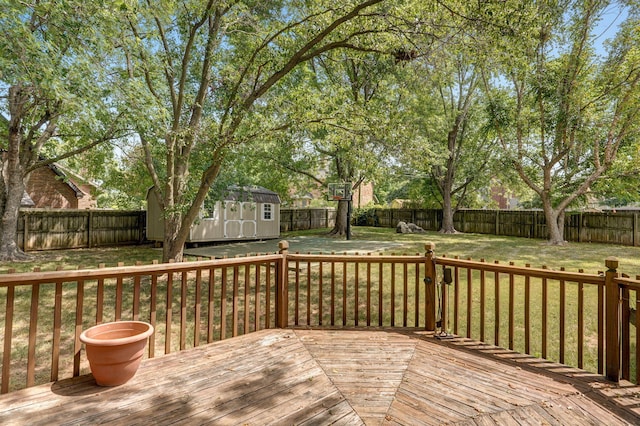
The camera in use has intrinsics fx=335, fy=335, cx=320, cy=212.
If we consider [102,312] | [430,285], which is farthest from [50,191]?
[430,285]

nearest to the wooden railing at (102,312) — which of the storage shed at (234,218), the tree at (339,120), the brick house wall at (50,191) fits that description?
the tree at (339,120)

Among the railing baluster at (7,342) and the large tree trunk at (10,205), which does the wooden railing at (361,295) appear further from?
the large tree trunk at (10,205)

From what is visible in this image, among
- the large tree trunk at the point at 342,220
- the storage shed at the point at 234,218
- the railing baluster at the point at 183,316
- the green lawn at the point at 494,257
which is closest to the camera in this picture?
the railing baluster at the point at 183,316

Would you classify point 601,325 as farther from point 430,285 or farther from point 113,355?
point 113,355

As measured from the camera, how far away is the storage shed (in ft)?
40.9

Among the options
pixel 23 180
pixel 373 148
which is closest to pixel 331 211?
pixel 373 148

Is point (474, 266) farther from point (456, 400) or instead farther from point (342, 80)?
point (342, 80)

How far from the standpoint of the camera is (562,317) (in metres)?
3.07

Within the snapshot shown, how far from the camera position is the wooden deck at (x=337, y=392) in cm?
220

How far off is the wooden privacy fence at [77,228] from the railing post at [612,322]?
14292 mm

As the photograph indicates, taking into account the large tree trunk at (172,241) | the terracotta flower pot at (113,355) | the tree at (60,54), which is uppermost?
the tree at (60,54)

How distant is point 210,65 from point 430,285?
6329mm

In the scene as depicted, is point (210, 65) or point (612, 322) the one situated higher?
point (210, 65)

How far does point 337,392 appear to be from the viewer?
8.34ft
